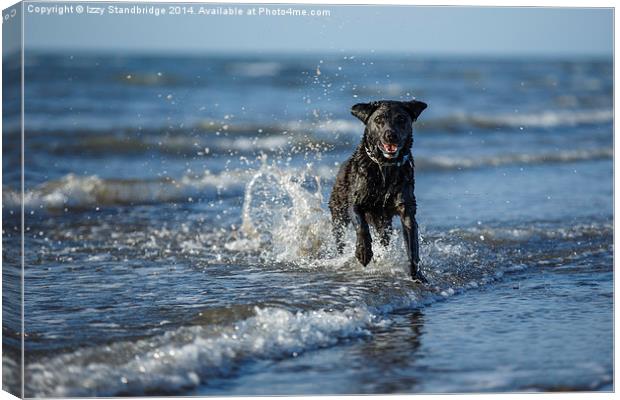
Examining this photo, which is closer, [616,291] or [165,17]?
Result: [165,17]

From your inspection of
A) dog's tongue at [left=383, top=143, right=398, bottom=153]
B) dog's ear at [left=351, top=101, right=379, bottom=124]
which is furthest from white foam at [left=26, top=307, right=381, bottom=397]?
dog's ear at [left=351, top=101, right=379, bottom=124]

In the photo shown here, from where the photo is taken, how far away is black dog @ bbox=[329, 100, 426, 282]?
738 centimetres

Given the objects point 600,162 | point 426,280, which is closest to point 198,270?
point 426,280

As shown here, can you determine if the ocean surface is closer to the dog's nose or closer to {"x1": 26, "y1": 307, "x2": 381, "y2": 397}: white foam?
{"x1": 26, "y1": 307, "x2": 381, "y2": 397}: white foam

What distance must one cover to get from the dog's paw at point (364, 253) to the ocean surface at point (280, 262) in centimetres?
14

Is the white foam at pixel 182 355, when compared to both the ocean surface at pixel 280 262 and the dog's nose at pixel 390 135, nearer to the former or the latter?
the ocean surface at pixel 280 262

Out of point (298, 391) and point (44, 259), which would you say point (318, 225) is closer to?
point (44, 259)

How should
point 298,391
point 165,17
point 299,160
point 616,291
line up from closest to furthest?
point 298,391
point 165,17
point 616,291
point 299,160

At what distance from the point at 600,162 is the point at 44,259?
26.4ft

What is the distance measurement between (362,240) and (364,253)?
0.09 m

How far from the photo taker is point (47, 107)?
15.5 meters

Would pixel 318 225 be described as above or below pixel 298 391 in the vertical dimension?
above

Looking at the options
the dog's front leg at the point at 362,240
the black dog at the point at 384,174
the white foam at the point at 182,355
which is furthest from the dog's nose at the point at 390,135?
the white foam at the point at 182,355

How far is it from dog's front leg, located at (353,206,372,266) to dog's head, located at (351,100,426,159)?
1.60ft
